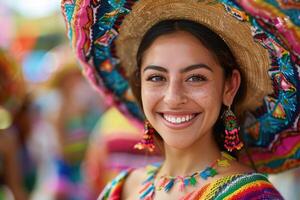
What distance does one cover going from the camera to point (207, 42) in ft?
8.84

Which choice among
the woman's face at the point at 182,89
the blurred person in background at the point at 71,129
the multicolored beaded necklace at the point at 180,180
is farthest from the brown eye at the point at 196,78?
the blurred person in background at the point at 71,129

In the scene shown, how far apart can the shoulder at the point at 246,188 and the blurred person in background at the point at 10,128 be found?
2.24 meters

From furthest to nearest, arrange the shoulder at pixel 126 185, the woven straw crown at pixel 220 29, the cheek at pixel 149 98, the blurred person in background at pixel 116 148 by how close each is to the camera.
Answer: the blurred person in background at pixel 116 148 → the shoulder at pixel 126 185 → the cheek at pixel 149 98 → the woven straw crown at pixel 220 29

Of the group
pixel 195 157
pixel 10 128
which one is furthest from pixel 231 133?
pixel 10 128

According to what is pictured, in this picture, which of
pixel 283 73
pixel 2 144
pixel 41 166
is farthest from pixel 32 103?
pixel 283 73

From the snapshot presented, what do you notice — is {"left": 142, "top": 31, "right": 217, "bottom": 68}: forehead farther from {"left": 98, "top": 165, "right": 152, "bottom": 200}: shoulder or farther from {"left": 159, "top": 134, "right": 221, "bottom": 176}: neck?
{"left": 98, "top": 165, "right": 152, "bottom": 200}: shoulder

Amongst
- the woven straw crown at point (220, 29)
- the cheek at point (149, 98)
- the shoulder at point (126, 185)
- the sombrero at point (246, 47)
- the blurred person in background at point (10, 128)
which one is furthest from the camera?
the blurred person in background at point (10, 128)

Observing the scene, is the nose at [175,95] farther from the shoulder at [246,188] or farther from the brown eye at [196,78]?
the shoulder at [246,188]

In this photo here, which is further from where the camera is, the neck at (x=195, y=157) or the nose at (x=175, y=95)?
the neck at (x=195, y=157)

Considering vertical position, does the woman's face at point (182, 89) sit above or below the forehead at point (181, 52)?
below

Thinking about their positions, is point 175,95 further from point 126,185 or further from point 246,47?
point 126,185

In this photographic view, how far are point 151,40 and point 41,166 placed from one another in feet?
11.2

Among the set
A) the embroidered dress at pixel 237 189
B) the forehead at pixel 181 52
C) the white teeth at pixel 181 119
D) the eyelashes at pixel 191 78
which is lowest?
the embroidered dress at pixel 237 189

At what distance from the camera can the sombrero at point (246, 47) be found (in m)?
2.52
